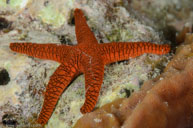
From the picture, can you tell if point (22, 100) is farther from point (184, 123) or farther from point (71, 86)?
point (184, 123)

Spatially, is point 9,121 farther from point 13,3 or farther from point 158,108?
point 158,108

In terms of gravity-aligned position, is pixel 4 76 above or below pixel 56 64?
below

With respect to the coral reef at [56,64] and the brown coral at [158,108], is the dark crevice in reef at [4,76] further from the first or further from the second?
the brown coral at [158,108]

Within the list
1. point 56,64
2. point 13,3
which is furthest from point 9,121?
point 13,3

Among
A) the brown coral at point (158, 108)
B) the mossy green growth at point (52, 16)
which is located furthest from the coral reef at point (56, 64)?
the brown coral at point (158, 108)

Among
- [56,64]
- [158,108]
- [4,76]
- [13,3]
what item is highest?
[13,3]

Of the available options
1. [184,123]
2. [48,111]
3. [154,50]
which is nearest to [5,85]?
[48,111]
